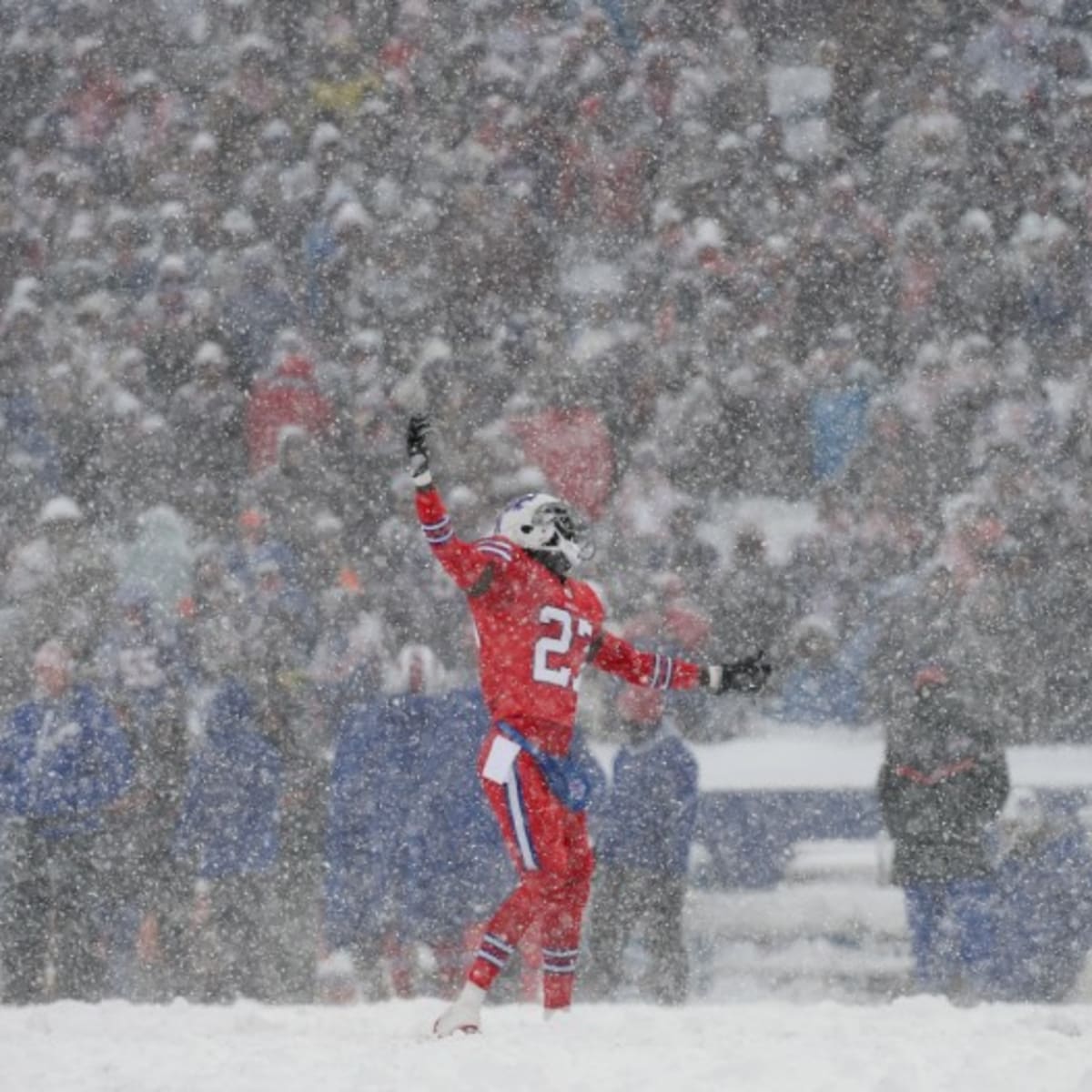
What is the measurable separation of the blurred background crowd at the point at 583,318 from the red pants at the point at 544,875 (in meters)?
2.66

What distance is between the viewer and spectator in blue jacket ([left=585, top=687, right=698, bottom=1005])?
7199 millimetres

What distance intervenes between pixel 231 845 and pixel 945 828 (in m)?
2.61

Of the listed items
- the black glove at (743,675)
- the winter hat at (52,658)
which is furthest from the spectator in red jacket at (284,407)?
the black glove at (743,675)

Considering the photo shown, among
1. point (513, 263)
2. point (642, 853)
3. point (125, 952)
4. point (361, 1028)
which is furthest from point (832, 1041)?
point (513, 263)

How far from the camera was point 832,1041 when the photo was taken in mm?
4871

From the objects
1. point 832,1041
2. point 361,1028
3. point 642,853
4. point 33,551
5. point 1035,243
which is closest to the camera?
point 832,1041

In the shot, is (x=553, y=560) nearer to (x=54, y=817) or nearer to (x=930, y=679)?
(x=930, y=679)

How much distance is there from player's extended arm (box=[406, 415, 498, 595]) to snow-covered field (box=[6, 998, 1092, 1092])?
1240 mm

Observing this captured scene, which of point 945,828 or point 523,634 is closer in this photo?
point 523,634

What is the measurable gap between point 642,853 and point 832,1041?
93.4 inches

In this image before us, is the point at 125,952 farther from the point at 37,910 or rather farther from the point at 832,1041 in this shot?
the point at 832,1041

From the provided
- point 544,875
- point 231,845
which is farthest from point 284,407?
point 544,875

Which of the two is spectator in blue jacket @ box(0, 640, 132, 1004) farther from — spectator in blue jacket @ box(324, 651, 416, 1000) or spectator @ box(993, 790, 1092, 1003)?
spectator @ box(993, 790, 1092, 1003)

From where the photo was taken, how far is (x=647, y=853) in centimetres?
721
